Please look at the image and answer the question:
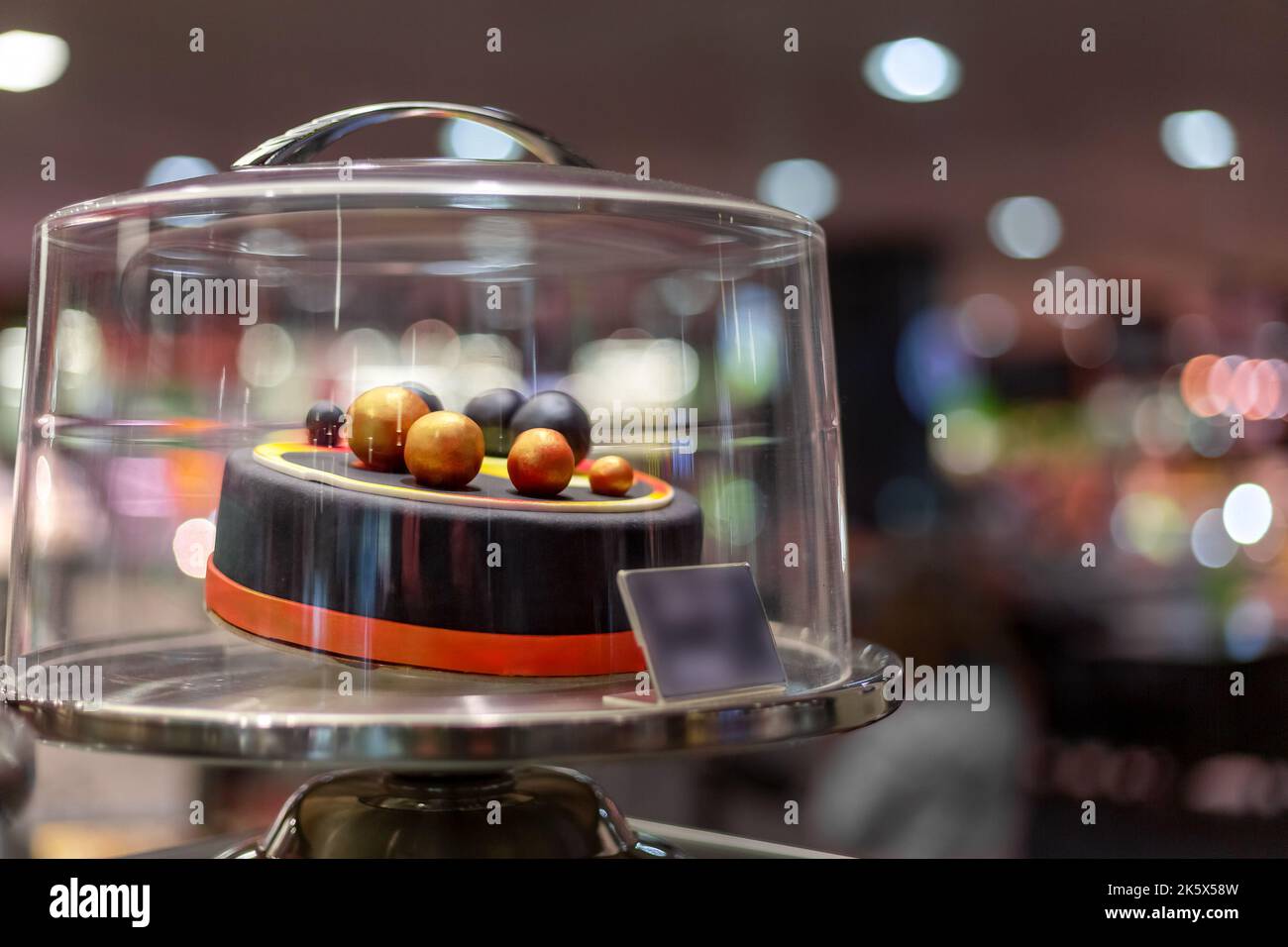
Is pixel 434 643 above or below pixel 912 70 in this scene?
below

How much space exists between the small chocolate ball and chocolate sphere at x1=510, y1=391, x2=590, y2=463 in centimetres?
15

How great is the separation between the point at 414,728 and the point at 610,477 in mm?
341

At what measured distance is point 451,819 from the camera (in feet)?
3.38

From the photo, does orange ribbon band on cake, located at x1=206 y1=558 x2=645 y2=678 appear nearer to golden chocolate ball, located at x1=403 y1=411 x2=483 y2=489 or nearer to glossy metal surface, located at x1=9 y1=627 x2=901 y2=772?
glossy metal surface, located at x1=9 y1=627 x2=901 y2=772

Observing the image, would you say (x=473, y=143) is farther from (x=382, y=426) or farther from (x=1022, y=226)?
(x=382, y=426)

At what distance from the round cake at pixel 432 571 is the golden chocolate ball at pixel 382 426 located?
11 millimetres

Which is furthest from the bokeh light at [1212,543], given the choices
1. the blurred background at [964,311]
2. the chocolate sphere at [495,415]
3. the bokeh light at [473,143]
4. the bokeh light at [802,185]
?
the chocolate sphere at [495,415]

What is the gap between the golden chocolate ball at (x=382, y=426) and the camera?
105 cm

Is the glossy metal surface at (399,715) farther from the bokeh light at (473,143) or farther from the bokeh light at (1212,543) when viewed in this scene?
the bokeh light at (1212,543)

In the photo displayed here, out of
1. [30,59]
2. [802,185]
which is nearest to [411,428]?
[30,59]

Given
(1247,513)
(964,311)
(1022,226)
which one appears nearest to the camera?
(1247,513)

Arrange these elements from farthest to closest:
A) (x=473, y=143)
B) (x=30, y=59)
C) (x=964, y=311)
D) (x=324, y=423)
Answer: (x=964, y=311)
(x=473, y=143)
(x=30, y=59)
(x=324, y=423)
